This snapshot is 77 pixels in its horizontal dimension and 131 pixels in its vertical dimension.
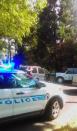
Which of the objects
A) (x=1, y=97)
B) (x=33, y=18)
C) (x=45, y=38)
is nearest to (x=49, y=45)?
(x=45, y=38)

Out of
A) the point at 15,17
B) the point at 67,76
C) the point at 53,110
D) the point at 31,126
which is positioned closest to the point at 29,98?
the point at 31,126

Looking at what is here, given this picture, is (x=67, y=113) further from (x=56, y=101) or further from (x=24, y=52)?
(x=24, y=52)

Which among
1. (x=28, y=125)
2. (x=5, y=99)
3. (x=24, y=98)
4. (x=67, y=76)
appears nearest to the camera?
(x=5, y=99)

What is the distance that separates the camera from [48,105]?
34.4 ft

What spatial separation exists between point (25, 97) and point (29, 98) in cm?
18

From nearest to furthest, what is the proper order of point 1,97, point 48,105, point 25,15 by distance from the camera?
point 1,97 < point 48,105 < point 25,15

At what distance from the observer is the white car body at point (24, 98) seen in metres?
9.03

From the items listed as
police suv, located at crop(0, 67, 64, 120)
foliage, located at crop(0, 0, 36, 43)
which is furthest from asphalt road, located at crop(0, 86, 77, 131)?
foliage, located at crop(0, 0, 36, 43)

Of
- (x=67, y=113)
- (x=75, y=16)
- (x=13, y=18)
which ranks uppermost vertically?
(x=75, y=16)

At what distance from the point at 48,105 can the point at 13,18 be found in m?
4.43

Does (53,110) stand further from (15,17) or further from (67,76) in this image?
(67,76)

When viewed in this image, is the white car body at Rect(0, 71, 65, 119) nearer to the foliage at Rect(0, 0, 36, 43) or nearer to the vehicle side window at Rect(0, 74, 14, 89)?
the vehicle side window at Rect(0, 74, 14, 89)

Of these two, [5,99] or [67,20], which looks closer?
[5,99]

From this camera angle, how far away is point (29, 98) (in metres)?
9.77
